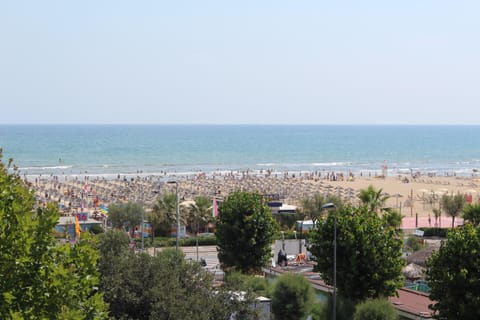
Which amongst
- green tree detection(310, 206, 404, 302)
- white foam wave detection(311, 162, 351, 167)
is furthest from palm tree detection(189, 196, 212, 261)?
white foam wave detection(311, 162, 351, 167)

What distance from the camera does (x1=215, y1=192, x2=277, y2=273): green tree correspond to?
27.9 meters

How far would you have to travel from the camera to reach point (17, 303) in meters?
10.1

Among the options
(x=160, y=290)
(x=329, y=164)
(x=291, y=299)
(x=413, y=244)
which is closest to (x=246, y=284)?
(x=291, y=299)

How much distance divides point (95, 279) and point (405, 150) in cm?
16177

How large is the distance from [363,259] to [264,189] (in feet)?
166

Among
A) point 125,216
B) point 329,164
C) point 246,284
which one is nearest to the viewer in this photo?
point 246,284

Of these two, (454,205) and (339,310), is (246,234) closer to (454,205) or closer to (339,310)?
(339,310)

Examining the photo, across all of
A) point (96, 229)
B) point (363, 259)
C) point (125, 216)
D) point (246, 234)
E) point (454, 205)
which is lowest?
point (96, 229)

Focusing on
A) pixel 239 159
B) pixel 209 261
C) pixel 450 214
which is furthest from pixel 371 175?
pixel 209 261

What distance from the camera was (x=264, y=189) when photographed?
73000 millimetres

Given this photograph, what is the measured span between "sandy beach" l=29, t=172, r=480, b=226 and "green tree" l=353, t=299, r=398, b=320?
97.8ft

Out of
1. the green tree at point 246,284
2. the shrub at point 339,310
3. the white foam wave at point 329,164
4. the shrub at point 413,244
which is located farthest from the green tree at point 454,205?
the white foam wave at point 329,164

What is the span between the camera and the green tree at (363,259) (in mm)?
22266

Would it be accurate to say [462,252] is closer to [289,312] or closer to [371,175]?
[289,312]
